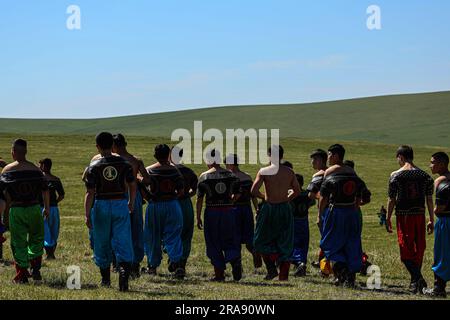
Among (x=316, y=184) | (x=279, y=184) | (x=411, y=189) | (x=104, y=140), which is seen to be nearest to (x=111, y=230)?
(x=104, y=140)

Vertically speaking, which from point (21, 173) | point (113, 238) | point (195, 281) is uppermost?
point (21, 173)

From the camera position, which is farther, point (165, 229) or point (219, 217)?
point (165, 229)

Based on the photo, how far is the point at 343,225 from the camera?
13.2 metres

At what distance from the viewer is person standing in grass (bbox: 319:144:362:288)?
1312 centimetres

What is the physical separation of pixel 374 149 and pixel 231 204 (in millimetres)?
59578

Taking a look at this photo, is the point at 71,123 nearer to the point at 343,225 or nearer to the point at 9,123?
the point at 9,123

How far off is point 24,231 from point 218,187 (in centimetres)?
344

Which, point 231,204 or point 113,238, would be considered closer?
point 113,238

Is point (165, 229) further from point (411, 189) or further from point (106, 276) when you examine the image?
point (411, 189)

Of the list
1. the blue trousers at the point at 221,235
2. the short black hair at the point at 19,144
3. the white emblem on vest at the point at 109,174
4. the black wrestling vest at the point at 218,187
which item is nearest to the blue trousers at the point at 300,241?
the blue trousers at the point at 221,235

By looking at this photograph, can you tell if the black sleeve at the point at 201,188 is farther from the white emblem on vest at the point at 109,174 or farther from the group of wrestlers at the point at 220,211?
the white emblem on vest at the point at 109,174

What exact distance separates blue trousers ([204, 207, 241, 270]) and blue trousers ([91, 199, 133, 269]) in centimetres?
257

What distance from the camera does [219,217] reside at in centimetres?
1416
